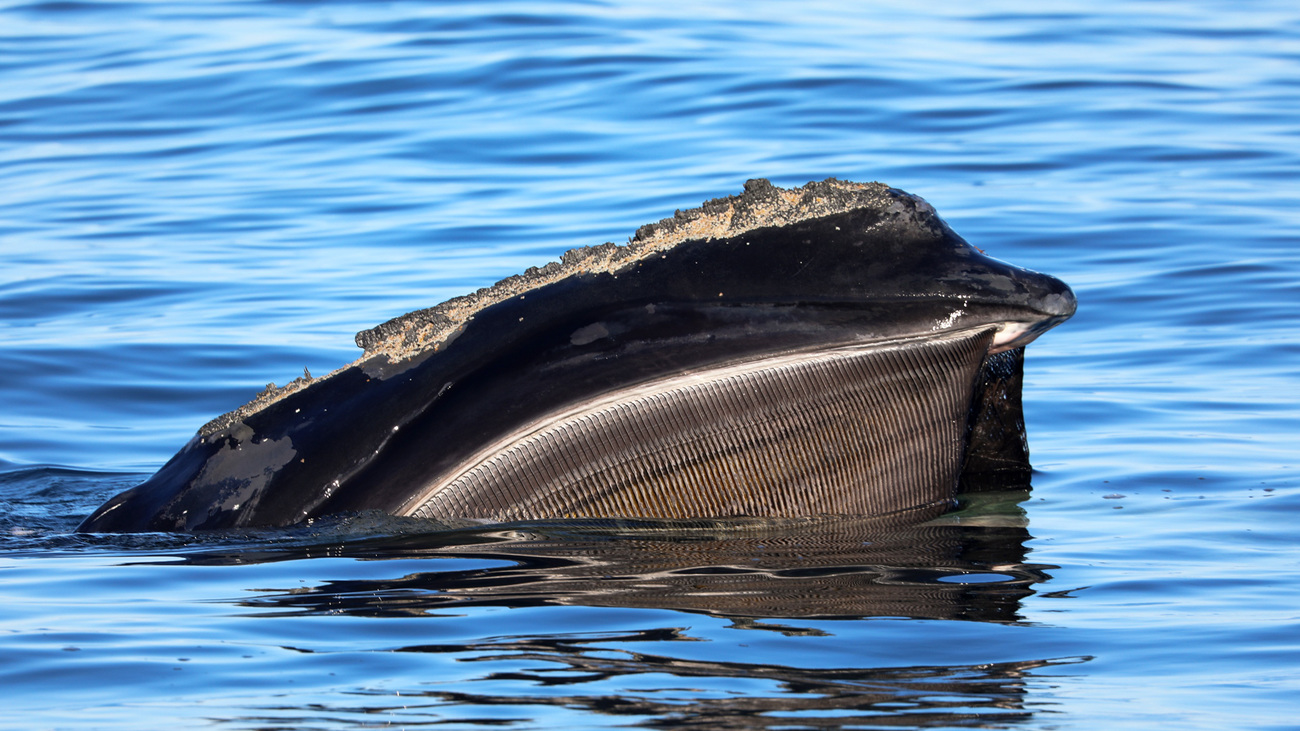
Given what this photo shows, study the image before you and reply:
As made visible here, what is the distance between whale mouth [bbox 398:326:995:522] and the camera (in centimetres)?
486

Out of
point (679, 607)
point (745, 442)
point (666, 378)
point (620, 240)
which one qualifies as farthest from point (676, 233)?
point (620, 240)

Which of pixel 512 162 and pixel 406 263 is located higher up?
pixel 512 162

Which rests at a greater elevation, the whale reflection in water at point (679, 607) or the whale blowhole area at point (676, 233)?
the whale blowhole area at point (676, 233)

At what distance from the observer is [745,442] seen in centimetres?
497

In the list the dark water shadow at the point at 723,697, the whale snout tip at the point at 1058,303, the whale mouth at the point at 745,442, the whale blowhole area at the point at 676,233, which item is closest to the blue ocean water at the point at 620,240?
the dark water shadow at the point at 723,697

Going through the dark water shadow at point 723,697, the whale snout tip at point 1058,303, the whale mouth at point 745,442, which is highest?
the whale snout tip at point 1058,303

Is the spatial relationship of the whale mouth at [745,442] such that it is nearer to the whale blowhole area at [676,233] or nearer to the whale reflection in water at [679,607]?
the whale reflection in water at [679,607]

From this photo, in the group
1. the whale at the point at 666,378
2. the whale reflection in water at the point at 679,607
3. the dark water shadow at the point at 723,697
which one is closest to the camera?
the dark water shadow at the point at 723,697

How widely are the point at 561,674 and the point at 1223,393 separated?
5.90m

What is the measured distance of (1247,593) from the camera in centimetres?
520

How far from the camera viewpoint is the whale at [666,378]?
4.84 metres

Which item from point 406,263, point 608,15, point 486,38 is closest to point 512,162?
point 406,263

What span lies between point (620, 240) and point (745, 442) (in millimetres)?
8198

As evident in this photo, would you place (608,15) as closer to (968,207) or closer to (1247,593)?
(968,207)
